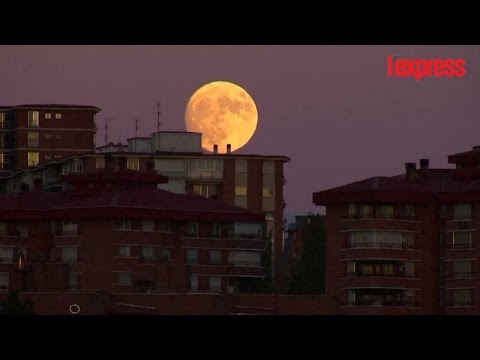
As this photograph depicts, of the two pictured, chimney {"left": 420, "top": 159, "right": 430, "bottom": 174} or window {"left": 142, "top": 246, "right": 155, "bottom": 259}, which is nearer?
window {"left": 142, "top": 246, "right": 155, "bottom": 259}

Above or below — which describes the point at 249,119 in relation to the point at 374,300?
above

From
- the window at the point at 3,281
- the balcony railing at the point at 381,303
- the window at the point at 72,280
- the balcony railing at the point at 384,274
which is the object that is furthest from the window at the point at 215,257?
the window at the point at 3,281

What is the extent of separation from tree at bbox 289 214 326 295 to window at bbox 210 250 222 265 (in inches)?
147

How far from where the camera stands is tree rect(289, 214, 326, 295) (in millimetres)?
82438

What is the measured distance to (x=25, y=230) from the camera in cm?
8062

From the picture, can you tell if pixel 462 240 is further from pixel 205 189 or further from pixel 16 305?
pixel 205 189

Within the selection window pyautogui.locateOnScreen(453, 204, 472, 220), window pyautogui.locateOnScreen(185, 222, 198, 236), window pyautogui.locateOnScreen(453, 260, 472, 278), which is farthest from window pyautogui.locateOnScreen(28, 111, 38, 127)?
window pyautogui.locateOnScreen(453, 260, 472, 278)

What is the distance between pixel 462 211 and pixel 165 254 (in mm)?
11512

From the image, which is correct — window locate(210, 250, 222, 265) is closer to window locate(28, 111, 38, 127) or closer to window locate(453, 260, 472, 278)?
window locate(453, 260, 472, 278)

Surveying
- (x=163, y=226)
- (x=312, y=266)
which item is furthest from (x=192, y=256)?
(x=312, y=266)

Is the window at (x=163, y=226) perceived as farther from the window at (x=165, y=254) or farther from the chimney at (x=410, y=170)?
the chimney at (x=410, y=170)
